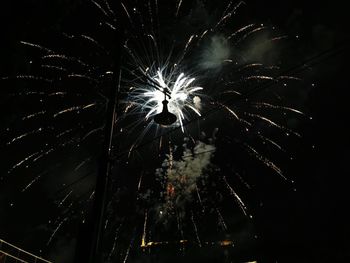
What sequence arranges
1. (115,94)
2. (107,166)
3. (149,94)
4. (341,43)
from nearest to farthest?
(341,43)
(107,166)
(115,94)
(149,94)

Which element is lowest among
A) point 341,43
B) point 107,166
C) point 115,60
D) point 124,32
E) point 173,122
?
point 107,166

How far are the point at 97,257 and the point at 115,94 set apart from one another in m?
2.69

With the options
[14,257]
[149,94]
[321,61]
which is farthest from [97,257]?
[14,257]

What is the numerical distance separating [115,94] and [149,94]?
4.03 metres

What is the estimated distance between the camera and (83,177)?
8.10 m

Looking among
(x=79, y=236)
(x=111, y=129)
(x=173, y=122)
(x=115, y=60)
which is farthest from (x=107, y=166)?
(x=115, y=60)

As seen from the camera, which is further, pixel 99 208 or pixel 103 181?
pixel 103 181

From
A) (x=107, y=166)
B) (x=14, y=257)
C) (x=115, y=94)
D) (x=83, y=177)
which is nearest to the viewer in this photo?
(x=107, y=166)

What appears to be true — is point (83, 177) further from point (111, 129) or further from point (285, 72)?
point (285, 72)

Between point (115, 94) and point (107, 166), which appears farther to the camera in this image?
point (115, 94)

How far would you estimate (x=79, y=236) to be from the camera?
479cm

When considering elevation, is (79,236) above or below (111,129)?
below

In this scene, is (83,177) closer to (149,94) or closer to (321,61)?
(149,94)

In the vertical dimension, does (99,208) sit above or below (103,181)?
below
